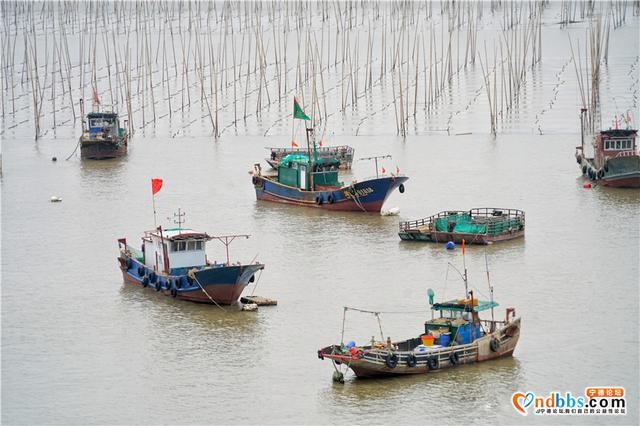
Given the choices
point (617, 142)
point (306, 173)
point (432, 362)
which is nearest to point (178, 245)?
point (432, 362)

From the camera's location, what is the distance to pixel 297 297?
4144 cm

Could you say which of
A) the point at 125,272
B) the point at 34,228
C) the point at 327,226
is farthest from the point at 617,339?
the point at 34,228

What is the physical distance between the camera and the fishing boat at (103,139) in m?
79.6

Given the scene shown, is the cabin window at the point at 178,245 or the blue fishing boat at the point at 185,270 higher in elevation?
the cabin window at the point at 178,245

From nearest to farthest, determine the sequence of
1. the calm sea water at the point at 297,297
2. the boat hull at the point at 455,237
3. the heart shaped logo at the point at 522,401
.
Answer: the heart shaped logo at the point at 522,401 < the calm sea water at the point at 297,297 < the boat hull at the point at 455,237

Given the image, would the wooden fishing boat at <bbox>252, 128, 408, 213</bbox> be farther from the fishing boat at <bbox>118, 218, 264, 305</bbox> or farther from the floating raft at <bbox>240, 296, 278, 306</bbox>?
the floating raft at <bbox>240, 296, 278, 306</bbox>

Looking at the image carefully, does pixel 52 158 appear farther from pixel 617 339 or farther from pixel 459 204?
pixel 617 339

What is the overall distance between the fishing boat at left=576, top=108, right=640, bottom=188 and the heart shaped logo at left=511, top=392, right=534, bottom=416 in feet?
103

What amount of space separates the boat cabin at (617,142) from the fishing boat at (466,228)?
1249 centimetres

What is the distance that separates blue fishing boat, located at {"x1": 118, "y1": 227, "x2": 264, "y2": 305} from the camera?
131 feet

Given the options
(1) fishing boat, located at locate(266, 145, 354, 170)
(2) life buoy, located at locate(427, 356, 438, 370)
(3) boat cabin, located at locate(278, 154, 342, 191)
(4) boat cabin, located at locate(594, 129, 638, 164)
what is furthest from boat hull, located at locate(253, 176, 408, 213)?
(2) life buoy, located at locate(427, 356, 438, 370)

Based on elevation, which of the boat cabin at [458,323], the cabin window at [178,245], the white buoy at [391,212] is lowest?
the boat cabin at [458,323]

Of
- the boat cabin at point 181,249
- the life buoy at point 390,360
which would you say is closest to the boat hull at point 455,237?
the boat cabin at point 181,249

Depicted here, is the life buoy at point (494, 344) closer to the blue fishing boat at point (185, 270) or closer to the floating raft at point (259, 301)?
the blue fishing boat at point (185, 270)
